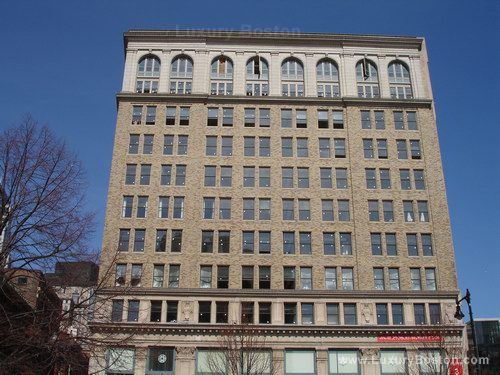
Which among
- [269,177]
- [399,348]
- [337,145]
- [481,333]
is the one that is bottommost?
[399,348]

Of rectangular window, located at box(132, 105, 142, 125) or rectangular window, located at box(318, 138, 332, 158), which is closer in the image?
rectangular window, located at box(318, 138, 332, 158)

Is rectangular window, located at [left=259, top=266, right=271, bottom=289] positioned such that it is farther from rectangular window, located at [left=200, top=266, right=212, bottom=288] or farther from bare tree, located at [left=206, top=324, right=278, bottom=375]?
rectangular window, located at [left=200, top=266, right=212, bottom=288]

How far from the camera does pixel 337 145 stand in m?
59.3

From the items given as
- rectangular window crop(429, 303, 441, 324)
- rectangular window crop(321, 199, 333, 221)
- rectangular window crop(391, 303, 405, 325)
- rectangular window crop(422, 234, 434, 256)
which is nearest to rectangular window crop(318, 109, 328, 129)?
rectangular window crop(321, 199, 333, 221)

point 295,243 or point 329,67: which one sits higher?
point 329,67

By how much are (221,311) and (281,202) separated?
11.8 m

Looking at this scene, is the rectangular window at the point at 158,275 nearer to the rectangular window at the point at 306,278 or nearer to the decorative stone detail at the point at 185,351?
the decorative stone detail at the point at 185,351

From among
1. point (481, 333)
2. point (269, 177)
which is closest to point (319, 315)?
point (269, 177)

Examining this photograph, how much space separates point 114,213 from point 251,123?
16.4 meters

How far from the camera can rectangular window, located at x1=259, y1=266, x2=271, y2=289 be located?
53.4 m

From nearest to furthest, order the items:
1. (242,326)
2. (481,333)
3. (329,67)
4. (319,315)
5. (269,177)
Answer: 1. (242,326)
2. (319,315)
3. (269,177)
4. (329,67)
5. (481,333)

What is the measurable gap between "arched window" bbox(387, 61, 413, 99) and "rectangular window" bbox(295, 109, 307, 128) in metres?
9.95

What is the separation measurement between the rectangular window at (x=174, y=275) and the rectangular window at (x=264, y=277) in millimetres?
7455

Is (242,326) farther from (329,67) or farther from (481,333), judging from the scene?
(481,333)
